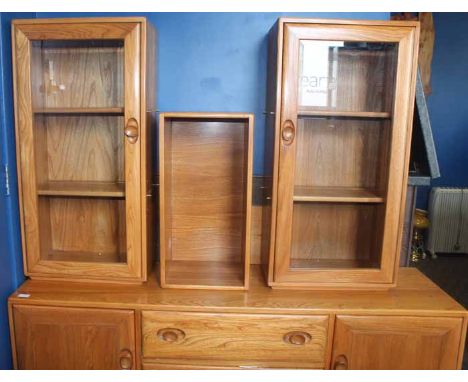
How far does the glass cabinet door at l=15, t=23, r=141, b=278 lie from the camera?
47.0 inches

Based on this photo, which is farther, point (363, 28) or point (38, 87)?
point (38, 87)

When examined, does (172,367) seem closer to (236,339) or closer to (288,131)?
(236,339)

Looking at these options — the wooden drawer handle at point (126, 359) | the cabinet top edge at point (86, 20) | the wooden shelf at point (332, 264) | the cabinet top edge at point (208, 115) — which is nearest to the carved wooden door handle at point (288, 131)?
the cabinet top edge at point (208, 115)

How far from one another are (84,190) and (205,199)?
431 mm

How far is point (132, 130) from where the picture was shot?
1209 millimetres

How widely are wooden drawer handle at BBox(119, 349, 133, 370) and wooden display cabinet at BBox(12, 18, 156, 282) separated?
0.74 ft

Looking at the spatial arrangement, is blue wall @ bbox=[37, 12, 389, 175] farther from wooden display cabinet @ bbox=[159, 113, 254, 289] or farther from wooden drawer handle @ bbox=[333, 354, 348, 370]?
wooden drawer handle @ bbox=[333, 354, 348, 370]

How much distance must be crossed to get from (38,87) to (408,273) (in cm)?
146

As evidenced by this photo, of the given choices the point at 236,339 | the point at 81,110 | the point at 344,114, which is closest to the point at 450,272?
the point at 344,114
